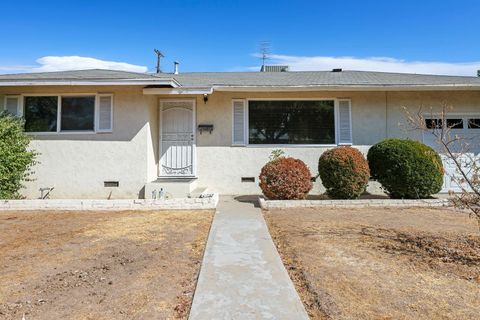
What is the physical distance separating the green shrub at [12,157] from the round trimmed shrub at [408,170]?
9329mm

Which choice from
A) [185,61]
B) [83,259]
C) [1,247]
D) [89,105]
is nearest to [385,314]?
[83,259]

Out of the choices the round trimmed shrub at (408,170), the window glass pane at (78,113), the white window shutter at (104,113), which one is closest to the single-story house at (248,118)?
the window glass pane at (78,113)

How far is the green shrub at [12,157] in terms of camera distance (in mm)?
7823

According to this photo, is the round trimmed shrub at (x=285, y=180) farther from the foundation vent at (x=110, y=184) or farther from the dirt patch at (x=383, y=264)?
the foundation vent at (x=110, y=184)

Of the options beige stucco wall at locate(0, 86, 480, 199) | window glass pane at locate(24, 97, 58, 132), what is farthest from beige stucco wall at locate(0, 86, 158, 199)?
window glass pane at locate(24, 97, 58, 132)

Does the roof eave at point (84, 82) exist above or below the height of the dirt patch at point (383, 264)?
above

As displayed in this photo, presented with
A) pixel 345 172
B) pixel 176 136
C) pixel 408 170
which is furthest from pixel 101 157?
pixel 408 170

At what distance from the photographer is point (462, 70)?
16969 millimetres

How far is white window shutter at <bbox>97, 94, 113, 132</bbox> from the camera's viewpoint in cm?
899

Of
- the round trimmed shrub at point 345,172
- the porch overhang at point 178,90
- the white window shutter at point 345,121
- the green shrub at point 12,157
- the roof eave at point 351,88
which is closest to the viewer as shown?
the round trimmed shrub at point 345,172

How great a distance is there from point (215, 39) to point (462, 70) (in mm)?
13386

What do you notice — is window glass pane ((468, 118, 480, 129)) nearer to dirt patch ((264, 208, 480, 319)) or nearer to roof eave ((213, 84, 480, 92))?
roof eave ((213, 84, 480, 92))

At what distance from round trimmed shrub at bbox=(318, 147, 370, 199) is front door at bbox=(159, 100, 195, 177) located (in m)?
4.38

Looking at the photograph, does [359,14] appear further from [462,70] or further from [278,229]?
[278,229]
